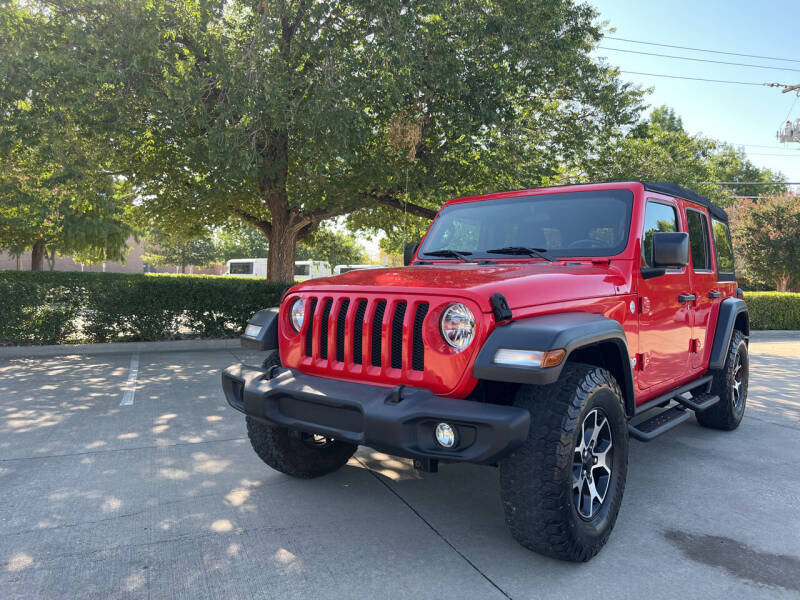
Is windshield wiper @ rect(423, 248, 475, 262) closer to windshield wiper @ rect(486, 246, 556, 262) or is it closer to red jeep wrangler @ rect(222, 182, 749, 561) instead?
red jeep wrangler @ rect(222, 182, 749, 561)

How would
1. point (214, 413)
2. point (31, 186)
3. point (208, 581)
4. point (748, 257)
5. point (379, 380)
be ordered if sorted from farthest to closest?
1. point (748, 257)
2. point (31, 186)
3. point (214, 413)
4. point (379, 380)
5. point (208, 581)

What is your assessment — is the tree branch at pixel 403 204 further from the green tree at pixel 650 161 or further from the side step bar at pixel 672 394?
the side step bar at pixel 672 394

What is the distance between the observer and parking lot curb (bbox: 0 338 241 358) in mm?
9375

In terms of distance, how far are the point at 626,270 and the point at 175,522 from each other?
313cm

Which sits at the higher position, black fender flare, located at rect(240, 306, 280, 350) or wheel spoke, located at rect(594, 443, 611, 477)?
black fender flare, located at rect(240, 306, 280, 350)

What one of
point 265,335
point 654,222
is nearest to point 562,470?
point 265,335

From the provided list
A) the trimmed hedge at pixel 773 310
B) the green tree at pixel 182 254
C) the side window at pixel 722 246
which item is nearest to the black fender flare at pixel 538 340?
the side window at pixel 722 246

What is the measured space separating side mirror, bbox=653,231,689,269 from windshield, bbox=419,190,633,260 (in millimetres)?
205

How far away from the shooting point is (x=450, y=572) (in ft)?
8.92

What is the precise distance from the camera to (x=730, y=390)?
16.9 ft

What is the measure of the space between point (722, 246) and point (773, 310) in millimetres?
15420

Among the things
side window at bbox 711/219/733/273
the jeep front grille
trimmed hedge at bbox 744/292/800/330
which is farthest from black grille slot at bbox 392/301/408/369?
trimmed hedge at bbox 744/292/800/330

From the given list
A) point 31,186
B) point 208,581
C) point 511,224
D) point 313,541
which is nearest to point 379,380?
point 313,541

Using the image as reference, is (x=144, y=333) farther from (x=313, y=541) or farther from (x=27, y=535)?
(x=313, y=541)
